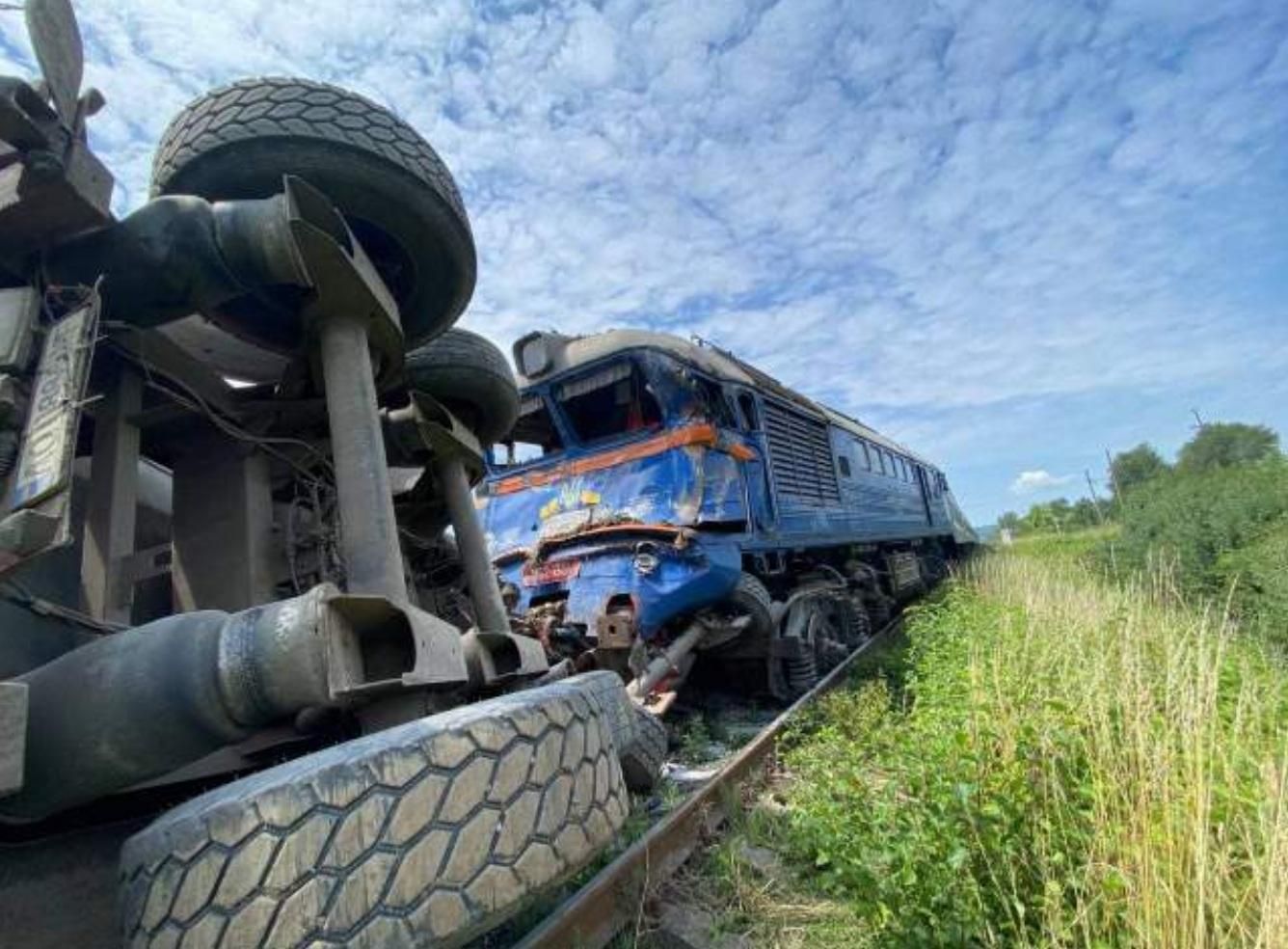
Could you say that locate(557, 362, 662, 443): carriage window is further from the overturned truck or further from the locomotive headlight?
the overturned truck

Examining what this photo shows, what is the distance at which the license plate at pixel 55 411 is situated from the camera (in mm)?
1338

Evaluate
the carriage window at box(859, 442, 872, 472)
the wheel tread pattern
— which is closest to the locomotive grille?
the carriage window at box(859, 442, 872, 472)

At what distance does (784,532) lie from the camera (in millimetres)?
7031

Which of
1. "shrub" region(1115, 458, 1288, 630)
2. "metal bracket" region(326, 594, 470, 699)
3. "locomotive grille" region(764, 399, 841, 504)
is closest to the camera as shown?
"metal bracket" region(326, 594, 470, 699)

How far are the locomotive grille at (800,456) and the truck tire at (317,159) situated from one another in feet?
16.7

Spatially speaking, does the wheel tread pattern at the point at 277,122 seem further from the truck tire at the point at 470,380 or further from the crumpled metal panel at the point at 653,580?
the crumpled metal panel at the point at 653,580

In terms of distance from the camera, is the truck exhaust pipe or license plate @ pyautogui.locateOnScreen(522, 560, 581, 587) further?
license plate @ pyautogui.locateOnScreen(522, 560, 581, 587)

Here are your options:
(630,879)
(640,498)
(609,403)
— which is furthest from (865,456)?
(630,879)

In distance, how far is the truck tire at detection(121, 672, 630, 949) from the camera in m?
1.15

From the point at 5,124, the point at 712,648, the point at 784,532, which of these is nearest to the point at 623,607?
the point at 712,648

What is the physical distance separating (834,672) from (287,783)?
6.42m

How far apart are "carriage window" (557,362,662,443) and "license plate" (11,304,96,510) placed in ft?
16.7

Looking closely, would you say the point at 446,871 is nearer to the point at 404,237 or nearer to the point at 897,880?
the point at 897,880

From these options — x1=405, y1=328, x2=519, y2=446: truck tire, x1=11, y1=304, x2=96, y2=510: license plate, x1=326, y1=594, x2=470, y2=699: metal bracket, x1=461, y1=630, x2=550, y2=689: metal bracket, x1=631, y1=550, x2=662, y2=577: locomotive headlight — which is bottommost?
x1=461, y1=630, x2=550, y2=689: metal bracket
